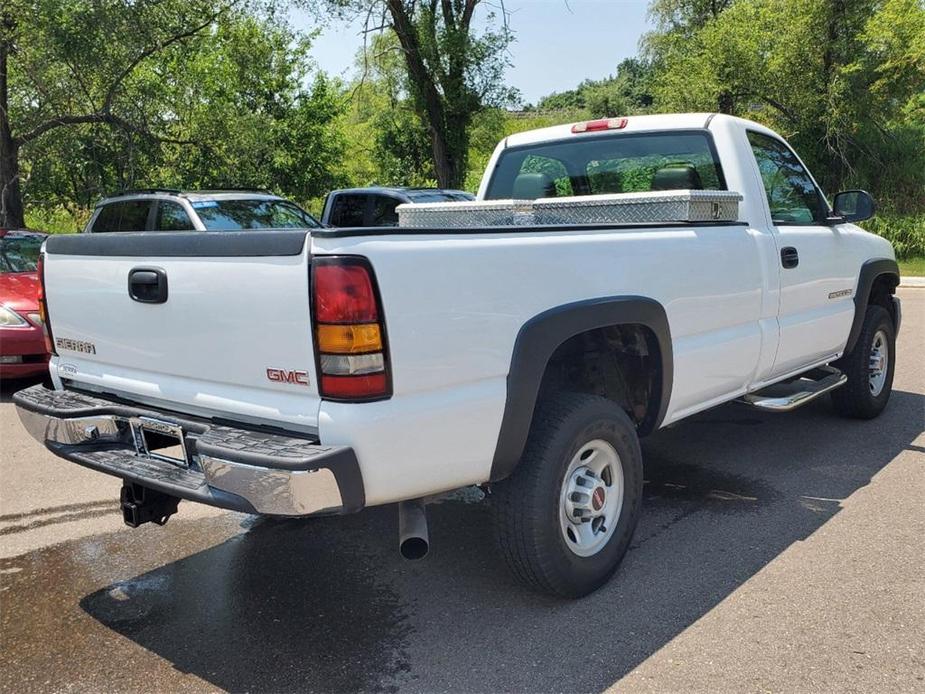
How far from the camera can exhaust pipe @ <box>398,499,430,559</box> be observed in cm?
286

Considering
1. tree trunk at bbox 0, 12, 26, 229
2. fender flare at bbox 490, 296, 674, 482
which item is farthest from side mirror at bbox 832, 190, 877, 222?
tree trunk at bbox 0, 12, 26, 229

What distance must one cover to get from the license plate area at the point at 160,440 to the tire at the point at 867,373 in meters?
4.65

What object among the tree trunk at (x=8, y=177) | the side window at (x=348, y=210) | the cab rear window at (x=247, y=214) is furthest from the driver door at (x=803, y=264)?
the tree trunk at (x=8, y=177)

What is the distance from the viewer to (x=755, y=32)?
2077 centimetres

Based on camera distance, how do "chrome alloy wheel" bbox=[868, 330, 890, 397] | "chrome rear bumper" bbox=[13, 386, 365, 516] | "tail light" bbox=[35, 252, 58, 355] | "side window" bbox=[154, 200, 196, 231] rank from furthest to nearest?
"side window" bbox=[154, 200, 196, 231] < "chrome alloy wheel" bbox=[868, 330, 890, 397] < "tail light" bbox=[35, 252, 58, 355] < "chrome rear bumper" bbox=[13, 386, 365, 516]

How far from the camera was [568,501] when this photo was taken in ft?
10.9

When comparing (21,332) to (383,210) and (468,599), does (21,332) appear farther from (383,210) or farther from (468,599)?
(383,210)

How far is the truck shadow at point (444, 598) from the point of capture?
9.51ft

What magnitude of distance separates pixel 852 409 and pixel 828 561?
102 inches

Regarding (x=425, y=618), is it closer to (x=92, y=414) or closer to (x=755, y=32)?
(x=92, y=414)

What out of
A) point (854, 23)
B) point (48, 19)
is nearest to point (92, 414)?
point (48, 19)

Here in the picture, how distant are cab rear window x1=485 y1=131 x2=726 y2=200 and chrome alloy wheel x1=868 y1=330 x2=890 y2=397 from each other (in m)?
2.30

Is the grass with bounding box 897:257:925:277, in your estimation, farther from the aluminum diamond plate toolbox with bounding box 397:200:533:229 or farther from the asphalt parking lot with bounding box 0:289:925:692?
the aluminum diamond plate toolbox with bounding box 397:200:533:229

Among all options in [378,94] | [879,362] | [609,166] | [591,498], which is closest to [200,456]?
[591,498]
